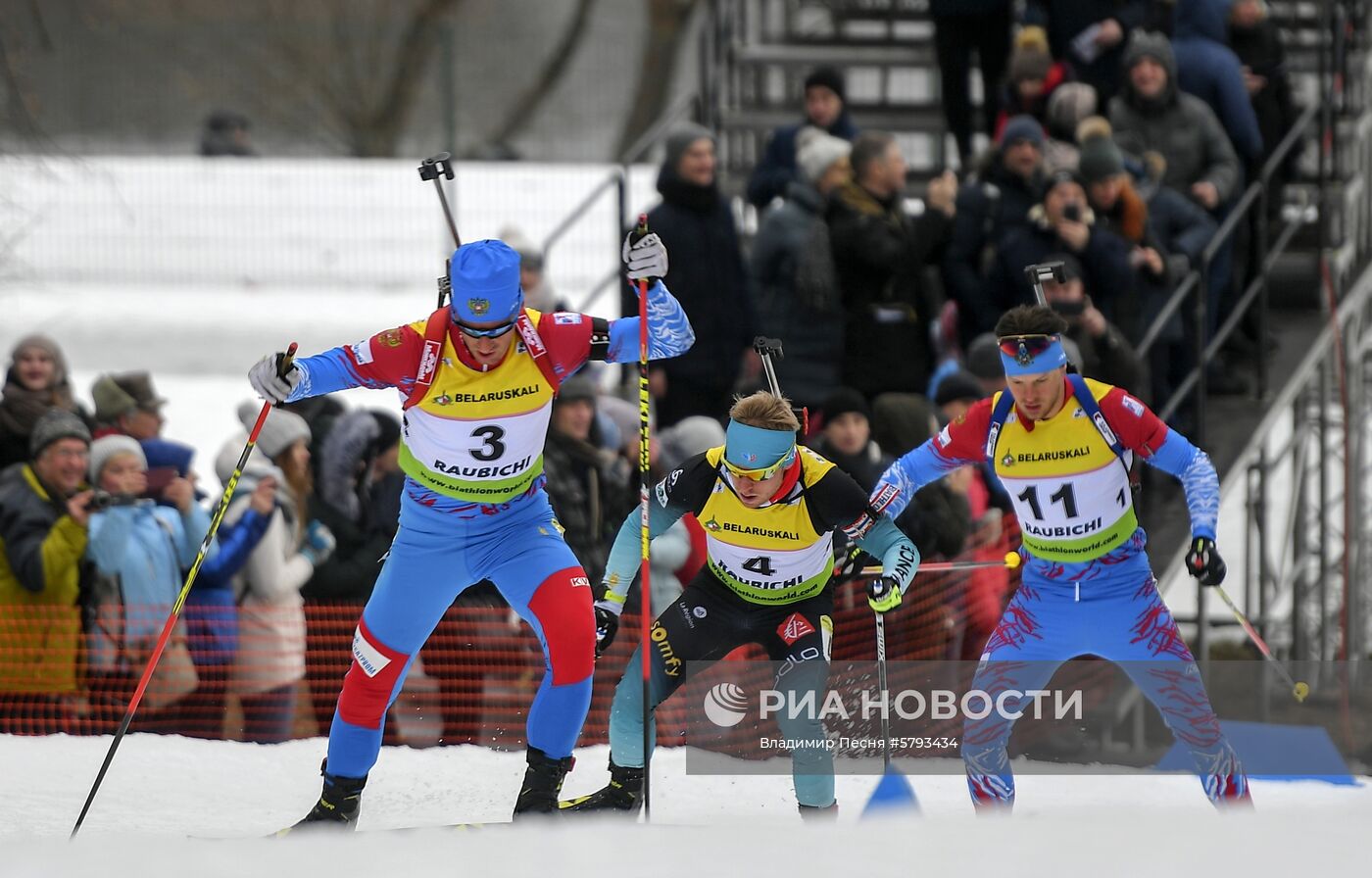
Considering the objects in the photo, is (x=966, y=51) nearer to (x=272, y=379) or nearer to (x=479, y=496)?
(x=479, y=496)

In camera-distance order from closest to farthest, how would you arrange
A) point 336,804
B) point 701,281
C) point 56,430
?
point 336,804, point 56,430, point 701,281

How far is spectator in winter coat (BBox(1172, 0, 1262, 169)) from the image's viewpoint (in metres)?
10.3

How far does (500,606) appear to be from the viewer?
8383 mm

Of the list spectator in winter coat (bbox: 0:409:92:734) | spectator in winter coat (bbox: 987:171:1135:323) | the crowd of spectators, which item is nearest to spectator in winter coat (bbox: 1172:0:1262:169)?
the crowd of spectators

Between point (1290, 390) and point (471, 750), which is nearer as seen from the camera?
point (471, 750)

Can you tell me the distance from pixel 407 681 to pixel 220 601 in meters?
0.87

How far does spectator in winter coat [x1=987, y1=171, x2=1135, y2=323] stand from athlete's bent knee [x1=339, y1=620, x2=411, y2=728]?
144 inches

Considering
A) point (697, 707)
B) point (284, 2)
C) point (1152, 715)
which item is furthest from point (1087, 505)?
point (284, 2)

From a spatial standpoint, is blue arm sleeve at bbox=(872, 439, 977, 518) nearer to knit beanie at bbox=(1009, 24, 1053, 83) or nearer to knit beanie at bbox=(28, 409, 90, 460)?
knit beanie at bbox=(28, 409, 90, 460)

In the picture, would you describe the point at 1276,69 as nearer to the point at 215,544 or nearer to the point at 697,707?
the point at 697,707

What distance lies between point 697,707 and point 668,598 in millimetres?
732

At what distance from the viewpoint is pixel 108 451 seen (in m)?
8.31

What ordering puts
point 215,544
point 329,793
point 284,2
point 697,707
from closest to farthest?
point 329,793 < point 697,707 < point 215,544 < point 284,2

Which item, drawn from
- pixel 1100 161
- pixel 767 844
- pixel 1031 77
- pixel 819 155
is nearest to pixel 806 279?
pixel 819 155
